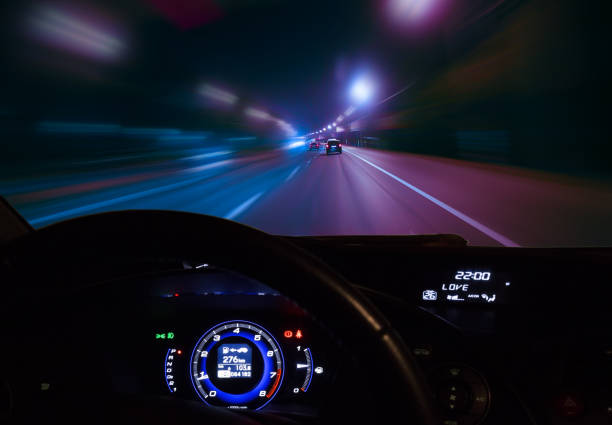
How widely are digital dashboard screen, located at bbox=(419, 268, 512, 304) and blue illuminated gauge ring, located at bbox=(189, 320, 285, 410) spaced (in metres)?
0.87

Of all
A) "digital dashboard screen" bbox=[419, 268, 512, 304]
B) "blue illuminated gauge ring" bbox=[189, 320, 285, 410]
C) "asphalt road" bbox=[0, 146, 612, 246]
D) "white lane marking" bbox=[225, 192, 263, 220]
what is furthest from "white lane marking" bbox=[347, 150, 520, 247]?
"white lane marking" bbox=[225, 192, 263, 220]

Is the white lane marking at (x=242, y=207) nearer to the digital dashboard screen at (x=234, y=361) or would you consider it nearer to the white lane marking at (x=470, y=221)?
the white lane marking at (x=470, y=221)

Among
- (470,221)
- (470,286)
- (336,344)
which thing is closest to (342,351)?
(336,344)

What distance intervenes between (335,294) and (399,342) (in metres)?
0.18

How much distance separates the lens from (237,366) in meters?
2.65

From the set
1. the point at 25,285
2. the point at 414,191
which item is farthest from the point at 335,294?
the point at 414,191

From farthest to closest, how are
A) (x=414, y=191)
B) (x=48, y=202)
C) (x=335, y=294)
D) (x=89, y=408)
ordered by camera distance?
(x=414, y=191) → (x=48, y=202) → (x=89, y=408) → (x=335, y=294)

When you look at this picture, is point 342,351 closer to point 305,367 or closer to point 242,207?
point 305,367

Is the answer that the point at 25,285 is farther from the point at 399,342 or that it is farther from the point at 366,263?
the point at 366,263

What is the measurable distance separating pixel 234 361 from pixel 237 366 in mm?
29

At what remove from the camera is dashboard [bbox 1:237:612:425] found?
246cm

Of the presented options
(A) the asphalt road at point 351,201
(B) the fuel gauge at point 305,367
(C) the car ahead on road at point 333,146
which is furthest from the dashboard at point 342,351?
(C) the car ahead on road at point 333,146

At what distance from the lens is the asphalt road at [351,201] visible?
17.6ft

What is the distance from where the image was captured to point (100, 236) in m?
1.17
